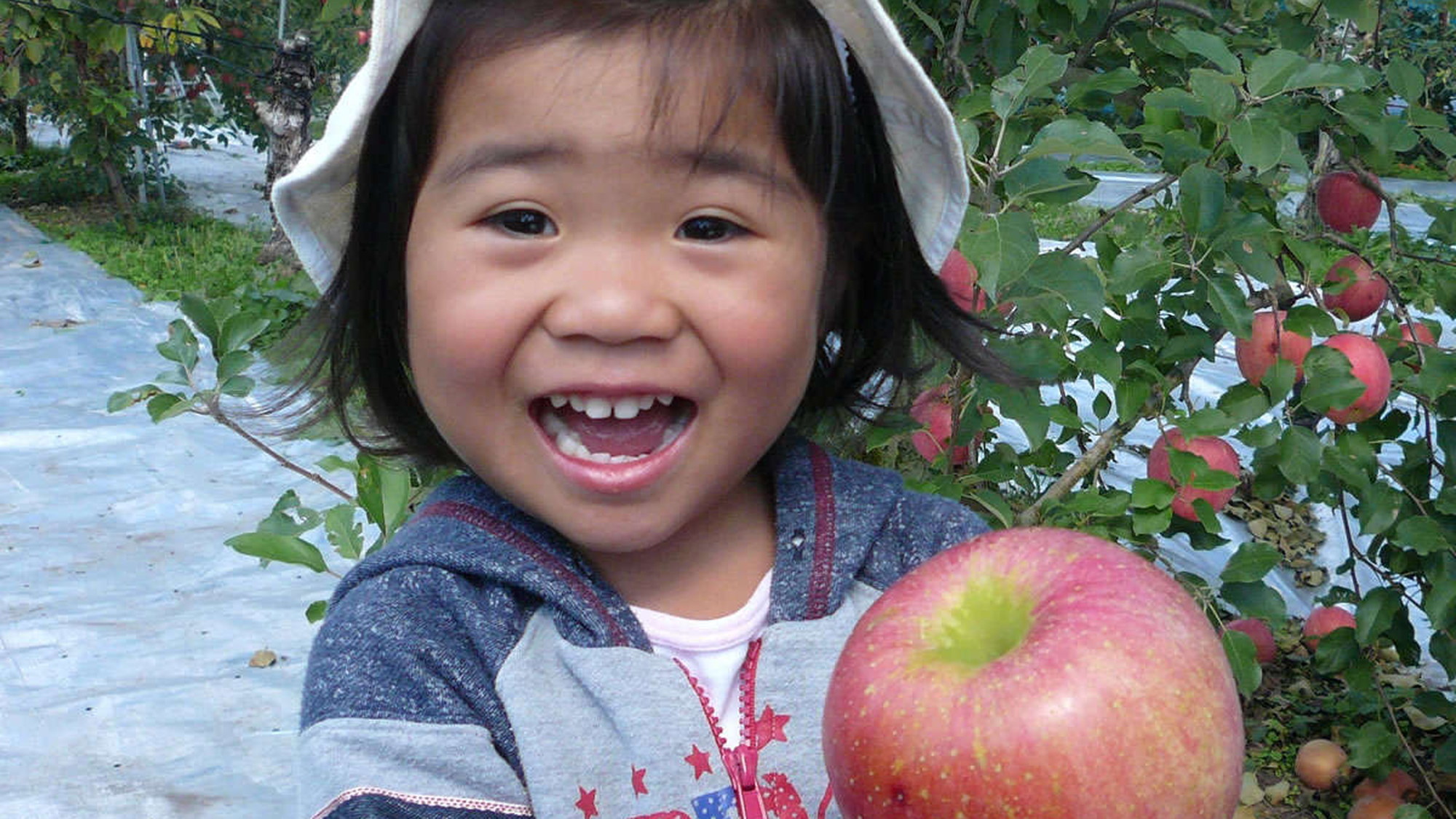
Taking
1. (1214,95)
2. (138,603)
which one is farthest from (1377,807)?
(138,603)

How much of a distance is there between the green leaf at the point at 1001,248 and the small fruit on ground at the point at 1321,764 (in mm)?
1555

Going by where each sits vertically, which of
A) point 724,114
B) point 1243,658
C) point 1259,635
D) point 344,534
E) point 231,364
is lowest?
point 1259,635

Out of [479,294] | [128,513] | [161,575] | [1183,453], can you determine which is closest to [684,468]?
[479,294]

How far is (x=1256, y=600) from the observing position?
169 cm

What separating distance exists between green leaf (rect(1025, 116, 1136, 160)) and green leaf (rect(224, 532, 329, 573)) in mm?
757

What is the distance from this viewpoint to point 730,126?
0.88 m

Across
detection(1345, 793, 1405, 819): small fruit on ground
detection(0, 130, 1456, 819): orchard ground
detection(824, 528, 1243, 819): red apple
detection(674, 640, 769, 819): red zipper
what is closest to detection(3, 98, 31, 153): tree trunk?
detection(0, 130, 1456, 819): orchard ground

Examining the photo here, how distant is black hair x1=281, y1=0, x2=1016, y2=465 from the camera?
882 mm

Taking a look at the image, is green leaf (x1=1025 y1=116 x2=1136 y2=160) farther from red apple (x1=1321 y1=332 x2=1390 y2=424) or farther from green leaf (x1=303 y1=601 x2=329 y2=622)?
green leaf (x1=303 y1=601 x2=329 y2=622)

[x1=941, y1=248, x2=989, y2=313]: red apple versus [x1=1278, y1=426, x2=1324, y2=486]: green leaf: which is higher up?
[x1=941, y1=248, x2=989, y2=313]: red apple

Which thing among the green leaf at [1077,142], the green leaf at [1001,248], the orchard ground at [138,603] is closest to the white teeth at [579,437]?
the green leaf at [1001,248]

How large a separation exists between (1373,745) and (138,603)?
7.36 feet

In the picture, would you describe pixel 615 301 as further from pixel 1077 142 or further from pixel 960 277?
pixel 960 277

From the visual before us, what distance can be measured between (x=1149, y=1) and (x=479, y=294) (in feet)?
4.05
